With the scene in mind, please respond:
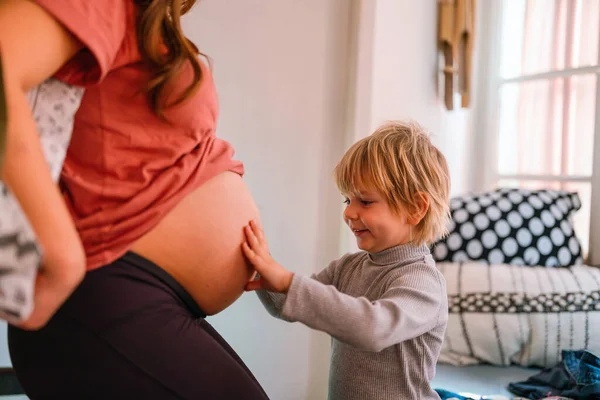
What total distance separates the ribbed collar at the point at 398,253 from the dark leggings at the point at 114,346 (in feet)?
1.64

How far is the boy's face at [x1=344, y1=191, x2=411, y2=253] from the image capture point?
1.16m

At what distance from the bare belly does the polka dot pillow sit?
1094mm

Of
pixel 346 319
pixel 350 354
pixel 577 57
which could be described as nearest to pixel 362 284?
pixel 350 354

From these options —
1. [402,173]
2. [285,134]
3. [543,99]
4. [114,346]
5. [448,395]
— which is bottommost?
[448,395]

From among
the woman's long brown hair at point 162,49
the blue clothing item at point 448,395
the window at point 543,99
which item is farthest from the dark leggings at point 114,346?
the window at point 543,99

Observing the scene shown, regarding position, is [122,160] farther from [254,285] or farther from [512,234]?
[512,234]

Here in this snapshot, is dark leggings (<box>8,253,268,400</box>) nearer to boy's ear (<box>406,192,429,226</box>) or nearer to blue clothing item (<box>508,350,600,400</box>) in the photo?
boy's ear (<box>406,192,429,226</box>)


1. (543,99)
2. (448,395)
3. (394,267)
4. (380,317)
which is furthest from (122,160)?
(543,99)

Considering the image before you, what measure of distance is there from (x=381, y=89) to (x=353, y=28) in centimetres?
23

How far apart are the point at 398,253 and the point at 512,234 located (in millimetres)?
850

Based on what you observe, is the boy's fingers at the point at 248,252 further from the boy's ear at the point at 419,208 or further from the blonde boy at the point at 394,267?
the boy's ear at the point at 419,208

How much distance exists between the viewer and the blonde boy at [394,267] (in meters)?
1.05

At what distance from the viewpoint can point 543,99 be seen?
224 cm

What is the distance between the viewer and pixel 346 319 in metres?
0.95
